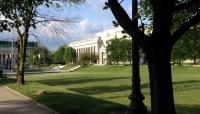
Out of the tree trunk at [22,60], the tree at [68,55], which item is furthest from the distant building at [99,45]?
the tree trunk at [22,60]

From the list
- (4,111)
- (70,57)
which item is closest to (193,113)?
(4,111)

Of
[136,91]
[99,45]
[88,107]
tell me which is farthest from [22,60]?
[99,45]

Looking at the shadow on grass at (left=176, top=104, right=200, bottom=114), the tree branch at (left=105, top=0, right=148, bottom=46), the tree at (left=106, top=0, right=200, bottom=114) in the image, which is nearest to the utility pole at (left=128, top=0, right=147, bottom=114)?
the tree branch at (left=105, top=0, right=148, bottom=46)

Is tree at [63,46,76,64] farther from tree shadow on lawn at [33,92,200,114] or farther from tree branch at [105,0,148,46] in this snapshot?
tree branch at [105,0,148,46]

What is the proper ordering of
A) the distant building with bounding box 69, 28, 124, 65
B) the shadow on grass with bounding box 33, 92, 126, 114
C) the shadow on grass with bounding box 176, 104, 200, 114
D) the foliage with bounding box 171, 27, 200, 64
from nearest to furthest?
the shadow on grass with bounding box 33, 92, 126, 114
the foliage with bounding box 171, 27, 200, 64
the shadow on grass with bounding box 176, 104, 200, 114
the distant building with bounding box 69, 28, 124, 65

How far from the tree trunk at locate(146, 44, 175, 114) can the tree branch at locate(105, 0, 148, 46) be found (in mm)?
347

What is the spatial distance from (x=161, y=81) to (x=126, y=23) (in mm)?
1536

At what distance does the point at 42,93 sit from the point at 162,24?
47.8 ft

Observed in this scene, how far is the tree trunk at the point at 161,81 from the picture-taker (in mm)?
10125

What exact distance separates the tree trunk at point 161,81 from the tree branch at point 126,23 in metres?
0.35

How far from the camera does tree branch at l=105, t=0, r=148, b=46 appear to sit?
1044 cm

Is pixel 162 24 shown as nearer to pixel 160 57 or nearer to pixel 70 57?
pixel 160 57

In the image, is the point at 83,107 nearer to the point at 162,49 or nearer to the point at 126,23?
the point at 126,23

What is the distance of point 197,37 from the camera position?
15586 mm
